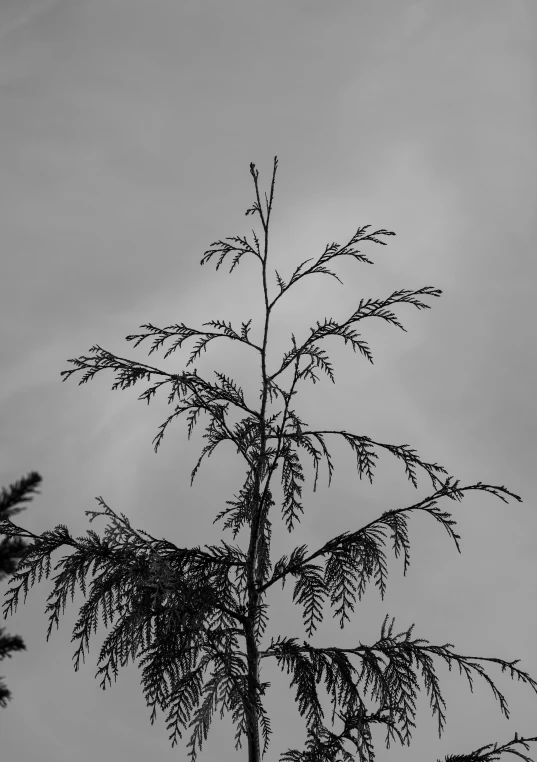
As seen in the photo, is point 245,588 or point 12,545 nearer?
point 12,545

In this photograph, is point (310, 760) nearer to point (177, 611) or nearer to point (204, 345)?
point (177, 611)

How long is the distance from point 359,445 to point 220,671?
7.86 feet

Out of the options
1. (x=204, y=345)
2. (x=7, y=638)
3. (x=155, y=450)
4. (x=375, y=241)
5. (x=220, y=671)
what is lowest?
(x=7, y=638)

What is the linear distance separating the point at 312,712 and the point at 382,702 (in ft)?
2.12

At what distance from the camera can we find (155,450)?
26.2 ft

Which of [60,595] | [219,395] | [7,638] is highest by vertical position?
[219,395]

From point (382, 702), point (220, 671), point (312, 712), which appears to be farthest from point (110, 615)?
point (382, 702)

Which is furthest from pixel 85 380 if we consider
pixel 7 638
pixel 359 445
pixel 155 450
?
Answer: pixel 7 638

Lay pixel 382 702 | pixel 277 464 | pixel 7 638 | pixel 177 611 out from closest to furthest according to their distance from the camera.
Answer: pixel 7 638
pixel 177 611
pixel 382 702
pixel 277 464

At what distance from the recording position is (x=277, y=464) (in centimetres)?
807

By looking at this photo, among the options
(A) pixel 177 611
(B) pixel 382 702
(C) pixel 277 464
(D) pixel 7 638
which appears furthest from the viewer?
(C) pixel 277 464

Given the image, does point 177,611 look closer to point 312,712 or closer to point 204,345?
point 312,712

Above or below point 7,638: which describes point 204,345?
above

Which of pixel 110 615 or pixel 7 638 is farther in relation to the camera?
pixel 110 615
